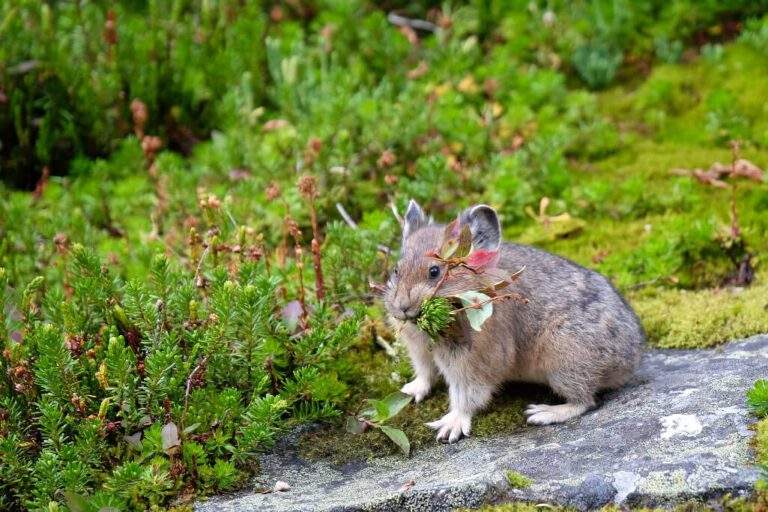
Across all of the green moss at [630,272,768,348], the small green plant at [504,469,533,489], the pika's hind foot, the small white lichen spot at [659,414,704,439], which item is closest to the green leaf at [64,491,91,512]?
the small green plant at [504,469,533,489]

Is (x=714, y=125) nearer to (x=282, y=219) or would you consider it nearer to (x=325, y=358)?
(x=282, y=219)

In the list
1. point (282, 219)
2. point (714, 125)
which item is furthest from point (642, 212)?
point (282, 219)

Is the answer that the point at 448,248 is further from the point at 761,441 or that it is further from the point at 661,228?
the point at 661,228

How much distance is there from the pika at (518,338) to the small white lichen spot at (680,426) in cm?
70

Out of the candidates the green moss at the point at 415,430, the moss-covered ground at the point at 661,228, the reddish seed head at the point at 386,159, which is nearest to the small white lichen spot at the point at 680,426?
the moss-covered ground at the point at 661,228

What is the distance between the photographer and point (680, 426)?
17.0 feet

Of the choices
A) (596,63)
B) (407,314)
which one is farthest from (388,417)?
(596,63)

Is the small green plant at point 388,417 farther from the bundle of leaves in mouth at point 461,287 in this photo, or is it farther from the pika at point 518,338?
the bundle of leaves in mouth at point 461,287

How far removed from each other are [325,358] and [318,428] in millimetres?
430

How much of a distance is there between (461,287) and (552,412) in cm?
95

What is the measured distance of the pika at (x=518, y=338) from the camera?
579 cm

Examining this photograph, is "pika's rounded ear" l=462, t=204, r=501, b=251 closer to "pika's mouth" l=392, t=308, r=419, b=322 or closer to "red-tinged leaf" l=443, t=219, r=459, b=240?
"red-tinged leaf" l=443, t=219, r=459, b=240

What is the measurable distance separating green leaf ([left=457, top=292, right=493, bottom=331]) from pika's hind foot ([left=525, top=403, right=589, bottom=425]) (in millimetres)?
741

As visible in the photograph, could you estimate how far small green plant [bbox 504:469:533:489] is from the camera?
4.91 m
